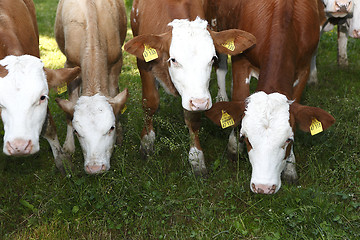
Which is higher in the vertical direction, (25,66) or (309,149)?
(25,66)

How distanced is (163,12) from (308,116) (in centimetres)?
210

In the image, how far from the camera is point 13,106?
3.94 m

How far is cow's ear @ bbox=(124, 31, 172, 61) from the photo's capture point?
4.51 meters

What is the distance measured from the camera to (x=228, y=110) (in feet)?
14.2

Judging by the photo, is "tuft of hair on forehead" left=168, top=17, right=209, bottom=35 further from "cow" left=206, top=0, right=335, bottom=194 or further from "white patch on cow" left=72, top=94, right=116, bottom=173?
"white patch on cow" left=72, top=94, right=116, bottom=173

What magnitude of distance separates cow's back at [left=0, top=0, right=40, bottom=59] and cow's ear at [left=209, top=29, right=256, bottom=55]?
2058 mm

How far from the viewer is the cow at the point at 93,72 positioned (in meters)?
4.43

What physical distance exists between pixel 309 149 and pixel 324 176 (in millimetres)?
654

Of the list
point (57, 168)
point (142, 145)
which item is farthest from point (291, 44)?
point (57, 168)

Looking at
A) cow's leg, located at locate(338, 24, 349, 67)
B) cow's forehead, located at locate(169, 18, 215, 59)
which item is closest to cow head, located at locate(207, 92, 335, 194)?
cow's forehead, located at locate(169, 18, 215, 59)

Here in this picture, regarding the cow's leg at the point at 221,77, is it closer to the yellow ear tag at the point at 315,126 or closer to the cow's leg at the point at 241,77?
the cow's leg at the point at 241,77

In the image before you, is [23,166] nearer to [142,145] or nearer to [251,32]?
[142,145]

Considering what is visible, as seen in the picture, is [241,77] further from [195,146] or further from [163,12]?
[163,12]

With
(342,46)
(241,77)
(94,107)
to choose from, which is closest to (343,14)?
(241,77)
